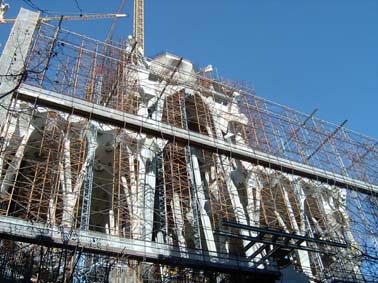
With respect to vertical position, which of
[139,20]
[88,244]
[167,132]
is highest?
[139,20]

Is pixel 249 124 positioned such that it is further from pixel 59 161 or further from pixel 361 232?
pixel 59 161

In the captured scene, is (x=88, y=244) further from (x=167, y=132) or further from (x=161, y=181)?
(x=161, y=181)

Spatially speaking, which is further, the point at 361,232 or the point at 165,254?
the point at 361,232

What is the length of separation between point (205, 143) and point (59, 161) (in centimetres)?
430

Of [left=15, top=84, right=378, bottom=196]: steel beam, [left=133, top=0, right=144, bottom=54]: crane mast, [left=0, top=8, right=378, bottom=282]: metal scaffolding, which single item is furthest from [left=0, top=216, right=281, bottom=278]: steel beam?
[left=133, top=0, right=144, bottom=54]: crane mast

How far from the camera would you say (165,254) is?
9.95 metres

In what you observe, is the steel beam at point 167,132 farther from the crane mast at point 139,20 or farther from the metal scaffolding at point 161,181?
the crane mast at point 139,20

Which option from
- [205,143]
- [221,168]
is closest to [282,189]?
[221,168]

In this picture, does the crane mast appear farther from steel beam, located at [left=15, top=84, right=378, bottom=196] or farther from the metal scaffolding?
steel beam, located at [left=15, top=84, right=378, bottom=196]

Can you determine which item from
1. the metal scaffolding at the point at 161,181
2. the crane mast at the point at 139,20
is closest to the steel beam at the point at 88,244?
the metal scaffolding at the point at 161,181

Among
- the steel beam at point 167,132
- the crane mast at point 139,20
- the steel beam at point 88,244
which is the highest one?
the crane mast at point 139,20

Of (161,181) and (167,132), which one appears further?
(161,181)

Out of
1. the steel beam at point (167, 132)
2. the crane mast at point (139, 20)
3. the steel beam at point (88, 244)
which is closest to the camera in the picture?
the steel beam at point (88, 244)

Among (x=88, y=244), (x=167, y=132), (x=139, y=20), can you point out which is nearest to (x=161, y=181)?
(x=167, y=132)
